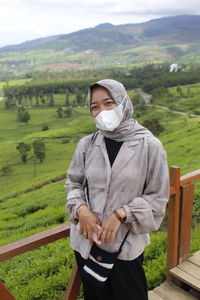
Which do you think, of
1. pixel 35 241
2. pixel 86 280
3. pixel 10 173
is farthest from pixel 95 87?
pixel 10 173

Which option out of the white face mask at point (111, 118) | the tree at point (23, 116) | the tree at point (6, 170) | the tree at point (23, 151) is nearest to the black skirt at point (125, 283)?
the white face mask at point (111, 118)

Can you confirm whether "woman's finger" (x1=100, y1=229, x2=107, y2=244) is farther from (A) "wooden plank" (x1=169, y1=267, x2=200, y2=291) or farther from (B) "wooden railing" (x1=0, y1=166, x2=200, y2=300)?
(A) "wooden plank" (x1=169, y1=267, x2=200, y2=291)

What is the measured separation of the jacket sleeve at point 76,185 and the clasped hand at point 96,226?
0.08 m

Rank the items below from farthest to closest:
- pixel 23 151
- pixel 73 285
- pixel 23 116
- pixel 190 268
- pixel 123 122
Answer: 1. pixel 23 116
2. pixel 23 151
3. pixel 190 268
4. pixel 73 285
5. pixel 123 122

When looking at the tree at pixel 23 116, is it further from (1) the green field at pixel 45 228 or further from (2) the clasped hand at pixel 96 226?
(2) the clasped hand at pixel 96 226

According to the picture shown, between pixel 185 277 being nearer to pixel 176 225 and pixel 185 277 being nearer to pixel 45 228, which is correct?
pixel 176 225

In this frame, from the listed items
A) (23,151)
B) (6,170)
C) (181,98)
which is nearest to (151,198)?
(6,170)

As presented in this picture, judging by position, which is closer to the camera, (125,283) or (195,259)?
(125,283)

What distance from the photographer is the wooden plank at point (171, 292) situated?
127 inches

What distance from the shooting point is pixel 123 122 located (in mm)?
2244

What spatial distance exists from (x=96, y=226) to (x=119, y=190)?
0.99 ft

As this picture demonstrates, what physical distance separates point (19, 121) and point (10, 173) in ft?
124

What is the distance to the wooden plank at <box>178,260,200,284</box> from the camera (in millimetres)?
3310

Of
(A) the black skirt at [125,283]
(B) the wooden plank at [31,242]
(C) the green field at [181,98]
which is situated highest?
(B) the wooden plank at [31,242]
